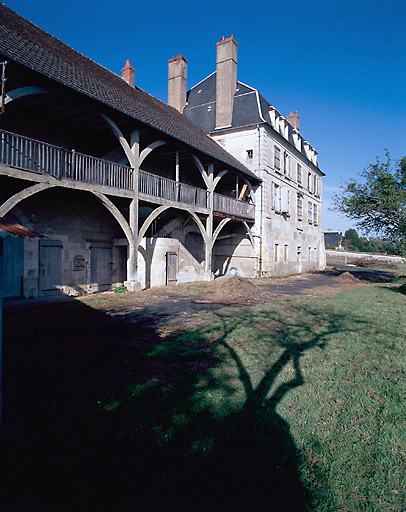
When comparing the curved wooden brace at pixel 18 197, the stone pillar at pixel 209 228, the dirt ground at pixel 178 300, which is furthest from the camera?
the stone pillar at pixel 209 228

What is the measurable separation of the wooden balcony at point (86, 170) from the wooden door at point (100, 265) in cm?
277

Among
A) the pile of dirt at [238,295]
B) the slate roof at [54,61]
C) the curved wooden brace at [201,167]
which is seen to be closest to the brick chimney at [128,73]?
the slate roof at [54,61]

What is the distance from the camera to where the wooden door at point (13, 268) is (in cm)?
975

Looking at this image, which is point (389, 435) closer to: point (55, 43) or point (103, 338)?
point (103, 338)

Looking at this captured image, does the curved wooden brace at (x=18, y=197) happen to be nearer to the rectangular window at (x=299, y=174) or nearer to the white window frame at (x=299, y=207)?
the white window frame at (x=299, y=207)

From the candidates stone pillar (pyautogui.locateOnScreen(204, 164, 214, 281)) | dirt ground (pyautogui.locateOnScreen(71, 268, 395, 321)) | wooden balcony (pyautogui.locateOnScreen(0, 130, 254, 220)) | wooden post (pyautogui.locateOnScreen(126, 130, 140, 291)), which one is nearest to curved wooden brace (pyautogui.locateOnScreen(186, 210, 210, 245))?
stone pillar (pyautogui.locateOnScreen(204, 164, 214, 281))

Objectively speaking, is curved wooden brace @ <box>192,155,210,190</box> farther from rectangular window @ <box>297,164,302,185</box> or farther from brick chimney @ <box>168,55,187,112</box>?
rectangular window @ <box>297,164,302,185</box>

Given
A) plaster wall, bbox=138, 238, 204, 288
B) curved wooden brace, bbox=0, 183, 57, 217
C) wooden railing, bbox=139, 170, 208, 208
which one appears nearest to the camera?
curved wooden brace, bbox=0, 183, 57, 217

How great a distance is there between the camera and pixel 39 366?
14.1 ft

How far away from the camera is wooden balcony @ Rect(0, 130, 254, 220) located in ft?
27.2

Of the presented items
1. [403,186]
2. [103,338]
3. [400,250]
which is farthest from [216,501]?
[403,186]

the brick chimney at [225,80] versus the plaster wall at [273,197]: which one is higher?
the brick chimney at [225,80]

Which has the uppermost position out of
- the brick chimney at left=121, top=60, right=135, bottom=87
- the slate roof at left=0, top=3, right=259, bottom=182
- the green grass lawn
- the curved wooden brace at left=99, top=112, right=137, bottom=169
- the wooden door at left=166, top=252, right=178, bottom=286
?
the brick chimney at left=121, top=60, right=135, bottom=87

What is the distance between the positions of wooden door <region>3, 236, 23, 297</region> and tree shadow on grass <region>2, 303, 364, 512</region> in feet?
15.8
